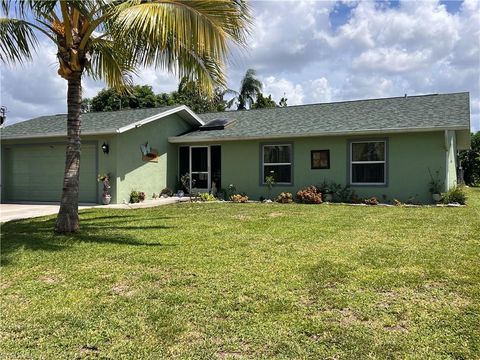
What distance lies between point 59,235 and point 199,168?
10.5 meters

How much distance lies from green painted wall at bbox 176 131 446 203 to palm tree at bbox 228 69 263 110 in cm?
2018

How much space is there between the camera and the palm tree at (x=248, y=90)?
36.5m

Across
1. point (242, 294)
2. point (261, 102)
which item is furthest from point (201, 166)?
point (261, 102)

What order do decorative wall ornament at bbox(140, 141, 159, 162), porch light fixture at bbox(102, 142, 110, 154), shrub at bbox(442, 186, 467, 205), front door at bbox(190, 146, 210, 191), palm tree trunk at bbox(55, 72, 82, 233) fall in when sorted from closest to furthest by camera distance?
palm tree trunk at bbox(55, 72, 82, 233)
shrub at bbox(442, 186, 467, 205)
porch light fixture at bbox(102, 142, 110, 154)
decorative wall ornament at bbox(140, 141, 159, 162)
front door at bbox(190, 146, 210, 191)

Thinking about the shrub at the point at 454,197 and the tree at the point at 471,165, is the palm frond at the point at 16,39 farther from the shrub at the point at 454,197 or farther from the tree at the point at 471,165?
the tree at the point at 471,165

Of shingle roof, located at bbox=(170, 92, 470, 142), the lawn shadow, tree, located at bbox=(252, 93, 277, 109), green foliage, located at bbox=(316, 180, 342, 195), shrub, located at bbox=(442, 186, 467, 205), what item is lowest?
the lawn shadow

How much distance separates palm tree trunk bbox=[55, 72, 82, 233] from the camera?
327 inches

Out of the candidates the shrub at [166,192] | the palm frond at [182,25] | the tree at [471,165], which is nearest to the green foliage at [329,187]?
the shrub at [166,192]

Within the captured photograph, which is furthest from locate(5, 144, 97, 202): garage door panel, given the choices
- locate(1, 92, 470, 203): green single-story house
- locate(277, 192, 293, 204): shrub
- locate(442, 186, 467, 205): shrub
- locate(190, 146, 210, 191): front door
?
locate(442, 186, 467, 205): shrub

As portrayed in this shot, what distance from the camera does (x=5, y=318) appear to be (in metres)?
4.13

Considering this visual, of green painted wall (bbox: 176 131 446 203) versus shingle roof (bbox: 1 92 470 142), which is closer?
green painted wall (bbox: 176 131 446 203)

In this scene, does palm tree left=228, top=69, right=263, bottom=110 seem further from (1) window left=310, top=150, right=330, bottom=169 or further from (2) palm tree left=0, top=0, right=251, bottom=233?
(2) palm tree left=0, top=0, right=251, bottom=233

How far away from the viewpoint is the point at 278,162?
54.2ft

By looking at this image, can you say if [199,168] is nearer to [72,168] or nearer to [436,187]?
[436,187]
